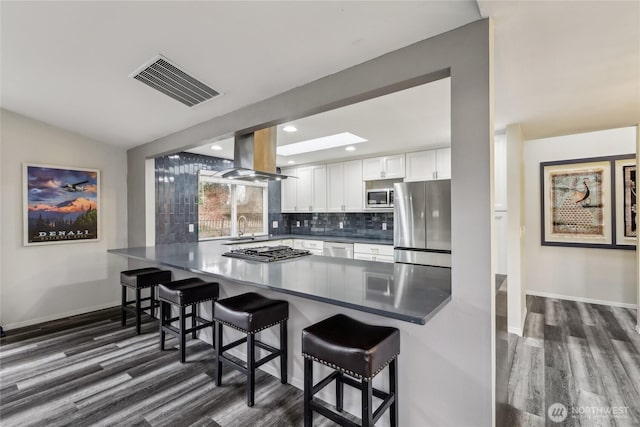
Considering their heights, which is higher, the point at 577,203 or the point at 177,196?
the point at 177,196

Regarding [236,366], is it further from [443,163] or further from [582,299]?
[582,299]

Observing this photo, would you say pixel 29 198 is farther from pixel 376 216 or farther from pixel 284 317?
pixel 376 216

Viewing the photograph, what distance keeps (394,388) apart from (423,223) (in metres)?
2.17

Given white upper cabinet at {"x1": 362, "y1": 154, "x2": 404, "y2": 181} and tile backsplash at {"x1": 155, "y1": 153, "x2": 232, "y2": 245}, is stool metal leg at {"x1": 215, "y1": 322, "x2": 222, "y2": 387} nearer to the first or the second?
tile backsplash at {"x1": 155, "y1": 153, "x2": 232, "y2": 245}

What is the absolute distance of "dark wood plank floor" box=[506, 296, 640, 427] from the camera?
1855mm

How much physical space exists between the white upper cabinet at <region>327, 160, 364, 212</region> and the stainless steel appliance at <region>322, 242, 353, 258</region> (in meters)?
0.61

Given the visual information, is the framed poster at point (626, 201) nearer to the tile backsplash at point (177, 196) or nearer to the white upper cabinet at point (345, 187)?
the white upper cabinet at point (345, 187)

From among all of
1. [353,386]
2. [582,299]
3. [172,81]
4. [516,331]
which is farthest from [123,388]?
A: [582,299]

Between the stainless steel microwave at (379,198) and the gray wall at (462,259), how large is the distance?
2.71m

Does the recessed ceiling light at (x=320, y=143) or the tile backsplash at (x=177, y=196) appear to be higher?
the recessed ceiling light at (x=320, y=143)

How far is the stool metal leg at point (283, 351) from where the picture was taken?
207 centimetres

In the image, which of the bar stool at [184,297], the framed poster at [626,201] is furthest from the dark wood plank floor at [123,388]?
the framed poster at [626,201]

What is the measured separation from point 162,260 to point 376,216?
332 cm

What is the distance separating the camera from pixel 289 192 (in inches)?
220
